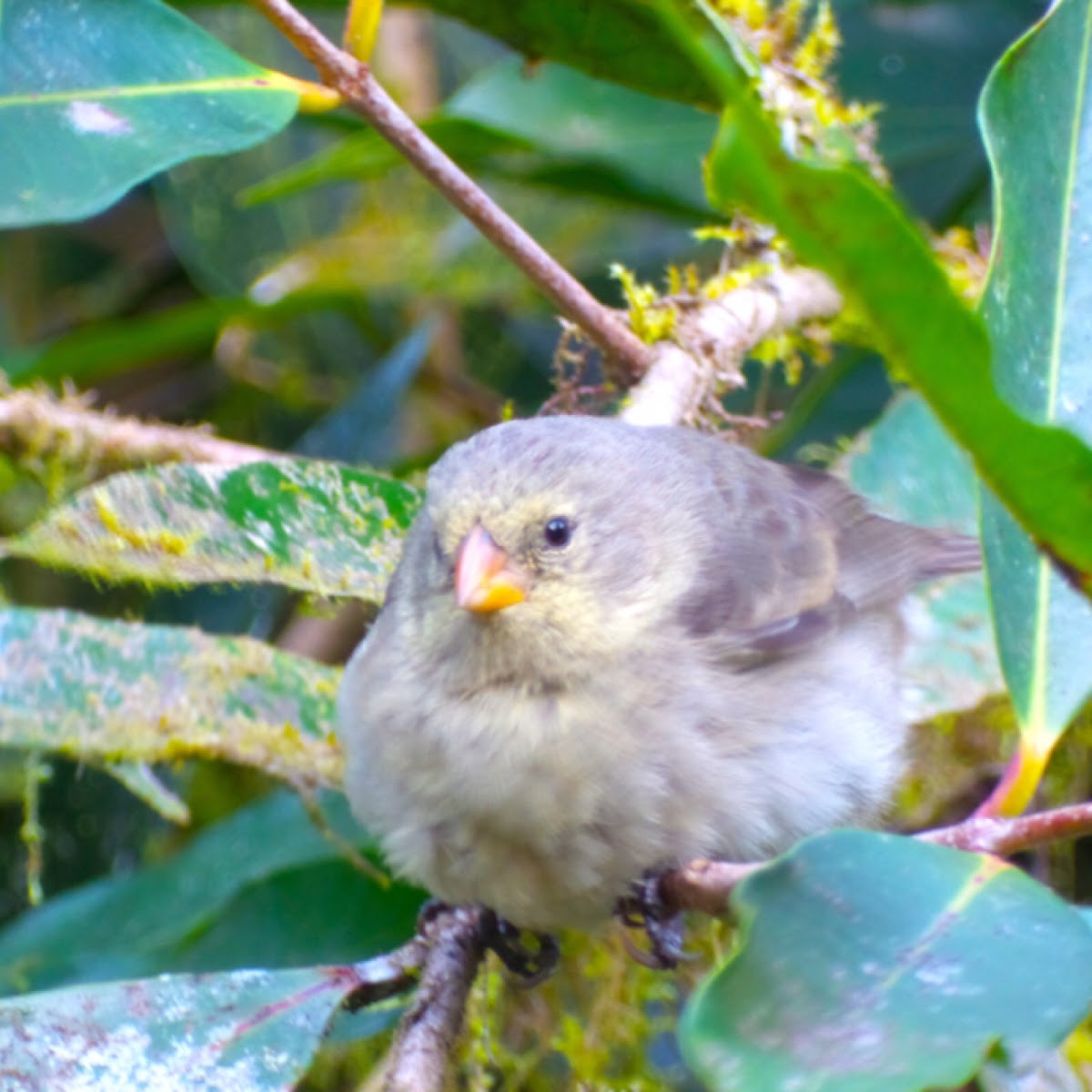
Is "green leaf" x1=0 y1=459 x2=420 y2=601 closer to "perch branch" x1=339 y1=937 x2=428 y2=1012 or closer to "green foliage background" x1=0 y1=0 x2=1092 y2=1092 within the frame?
"green foliage background" x1=0 y1=0 x2=1092 y2=1092

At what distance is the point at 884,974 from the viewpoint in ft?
3.84

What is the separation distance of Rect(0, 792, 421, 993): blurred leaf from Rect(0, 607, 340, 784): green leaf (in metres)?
0.26

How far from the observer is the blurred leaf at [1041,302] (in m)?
1.51

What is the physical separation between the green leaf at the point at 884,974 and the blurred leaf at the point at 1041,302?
0.30 meters

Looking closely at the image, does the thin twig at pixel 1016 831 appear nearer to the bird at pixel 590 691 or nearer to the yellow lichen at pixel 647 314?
the bird at pixel 590 691

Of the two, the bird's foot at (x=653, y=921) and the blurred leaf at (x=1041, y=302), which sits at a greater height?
the blurred leaf at (x=1041, y=302)

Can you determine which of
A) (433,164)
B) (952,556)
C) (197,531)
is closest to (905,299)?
(433,164)

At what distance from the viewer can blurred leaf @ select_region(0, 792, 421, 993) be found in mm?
2379

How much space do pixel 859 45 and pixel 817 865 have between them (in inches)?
91.8

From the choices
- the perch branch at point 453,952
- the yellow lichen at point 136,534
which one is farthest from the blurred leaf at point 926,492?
the yellow lichen at point 136,534

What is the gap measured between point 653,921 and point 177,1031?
0.59 m

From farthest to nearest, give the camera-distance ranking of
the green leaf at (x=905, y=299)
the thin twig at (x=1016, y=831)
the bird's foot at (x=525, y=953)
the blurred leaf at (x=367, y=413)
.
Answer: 1. the blurred leaf at (x=367, y=413)
2. the bird's foot at (x=525, y=953)
3. the thin twig at (x=1016, y=831)
4. the green leaf at (x=905, y=299)

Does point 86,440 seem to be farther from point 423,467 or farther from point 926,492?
point 926,492

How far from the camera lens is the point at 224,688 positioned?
2.21 meters
